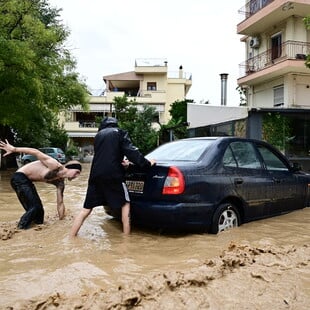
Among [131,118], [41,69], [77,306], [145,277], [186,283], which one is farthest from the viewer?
[131,118]

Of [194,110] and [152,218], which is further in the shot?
[194,110]

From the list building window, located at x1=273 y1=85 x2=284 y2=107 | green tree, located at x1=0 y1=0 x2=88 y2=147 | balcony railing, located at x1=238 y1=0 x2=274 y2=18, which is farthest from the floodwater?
balcony railing, located at x1=238 y1=0 x2=274 y2=18

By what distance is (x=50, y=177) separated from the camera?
21.3 feet

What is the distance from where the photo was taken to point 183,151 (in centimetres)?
608

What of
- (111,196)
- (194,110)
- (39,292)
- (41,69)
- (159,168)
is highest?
(41,69)

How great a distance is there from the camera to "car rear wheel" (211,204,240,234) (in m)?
5.53

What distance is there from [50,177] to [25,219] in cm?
70

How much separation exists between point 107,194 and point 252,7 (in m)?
22.2

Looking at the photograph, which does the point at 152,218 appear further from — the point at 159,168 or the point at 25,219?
the point at 25,219

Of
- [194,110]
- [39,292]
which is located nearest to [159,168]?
[39,292]

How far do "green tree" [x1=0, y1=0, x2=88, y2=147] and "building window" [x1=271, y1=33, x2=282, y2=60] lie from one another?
10.7m

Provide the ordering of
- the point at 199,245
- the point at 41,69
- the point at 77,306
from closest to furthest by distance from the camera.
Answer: the point at 77,306
the point at 199,245
the point at 41,69

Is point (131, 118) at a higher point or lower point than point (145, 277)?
higher

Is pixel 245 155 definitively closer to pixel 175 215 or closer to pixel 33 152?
pixel 175 215
